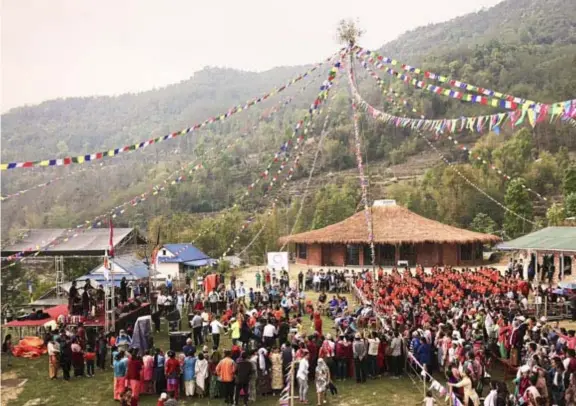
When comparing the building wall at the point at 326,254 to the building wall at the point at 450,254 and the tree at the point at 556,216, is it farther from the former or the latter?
the tree at the point at 556,216

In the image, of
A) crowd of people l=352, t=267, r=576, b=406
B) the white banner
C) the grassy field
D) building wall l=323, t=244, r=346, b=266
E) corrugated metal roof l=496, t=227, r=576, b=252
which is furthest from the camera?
building wall l=323, t=244, r=346, b=266

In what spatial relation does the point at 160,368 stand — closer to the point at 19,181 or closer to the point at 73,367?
the point at 73,367

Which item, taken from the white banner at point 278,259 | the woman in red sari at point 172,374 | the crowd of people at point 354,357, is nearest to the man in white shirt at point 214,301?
the crowd of people at point 354,357

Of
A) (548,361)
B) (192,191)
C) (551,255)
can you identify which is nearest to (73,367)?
(548,361)

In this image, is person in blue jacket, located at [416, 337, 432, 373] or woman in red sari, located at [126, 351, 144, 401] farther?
person in blue jacket, located at [416, 337, 432, 373]

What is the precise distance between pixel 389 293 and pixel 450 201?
31100 mm

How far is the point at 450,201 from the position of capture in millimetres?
48688

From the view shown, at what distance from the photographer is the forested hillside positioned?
160 feet

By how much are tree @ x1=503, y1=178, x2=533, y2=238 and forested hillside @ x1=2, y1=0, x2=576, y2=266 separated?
0.10 metres

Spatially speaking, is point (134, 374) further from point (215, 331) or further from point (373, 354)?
point (373, 354)

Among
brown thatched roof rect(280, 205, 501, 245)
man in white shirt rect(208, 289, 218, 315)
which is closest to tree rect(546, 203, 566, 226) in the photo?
brown thatched roof rect(280, 205, 501, 245)

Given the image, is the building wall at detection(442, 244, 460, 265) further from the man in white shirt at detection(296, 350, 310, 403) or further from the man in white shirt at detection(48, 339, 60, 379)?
the man in white shirt at detection(48, 339, 60, 379)

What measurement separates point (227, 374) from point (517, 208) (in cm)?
3346

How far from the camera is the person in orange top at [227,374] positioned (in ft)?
36.4
